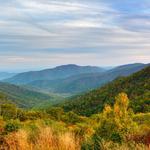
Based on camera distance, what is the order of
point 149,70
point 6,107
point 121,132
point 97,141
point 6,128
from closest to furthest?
point 97,141
point 121,132
point 6,128
point 6,107
point 149,70

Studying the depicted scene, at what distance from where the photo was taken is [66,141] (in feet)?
38.4

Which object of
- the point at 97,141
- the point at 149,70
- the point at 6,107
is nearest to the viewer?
the point at 97,141

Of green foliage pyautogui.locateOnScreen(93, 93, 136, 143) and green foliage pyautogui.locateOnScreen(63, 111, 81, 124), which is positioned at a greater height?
green foliage pyautogui.locateOnScreen(93, 93, 136, 143)

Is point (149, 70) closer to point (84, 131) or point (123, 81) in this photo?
point (123, 81)

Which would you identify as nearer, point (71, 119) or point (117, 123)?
point (117, 123)

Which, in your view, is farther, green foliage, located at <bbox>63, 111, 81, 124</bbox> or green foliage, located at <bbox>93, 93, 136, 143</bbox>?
green foliage, located at <bbox>63, 111, 81, 124</bbox>

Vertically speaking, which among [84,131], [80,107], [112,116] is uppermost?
[112,116]

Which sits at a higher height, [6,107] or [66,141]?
[66,141]

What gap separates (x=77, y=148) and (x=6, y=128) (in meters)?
7.59

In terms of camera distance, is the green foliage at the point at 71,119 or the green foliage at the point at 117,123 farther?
the green foliage at the point at 71,119

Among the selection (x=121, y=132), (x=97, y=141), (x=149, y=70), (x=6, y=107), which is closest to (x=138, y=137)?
(x=121, y=132)

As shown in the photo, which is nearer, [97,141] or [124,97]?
[97,141]

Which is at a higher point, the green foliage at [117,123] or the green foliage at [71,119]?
the green foliage at [117,123]

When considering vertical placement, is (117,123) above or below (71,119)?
above
